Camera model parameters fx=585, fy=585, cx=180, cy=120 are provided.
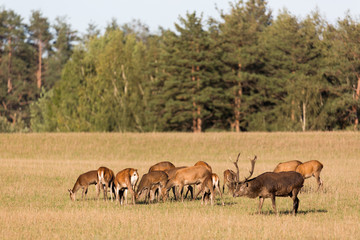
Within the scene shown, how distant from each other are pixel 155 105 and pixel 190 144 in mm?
19195

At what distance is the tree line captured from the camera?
6384 centimetres

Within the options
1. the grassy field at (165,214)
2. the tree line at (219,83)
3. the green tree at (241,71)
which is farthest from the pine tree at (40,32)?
the grassy field at (165,214)

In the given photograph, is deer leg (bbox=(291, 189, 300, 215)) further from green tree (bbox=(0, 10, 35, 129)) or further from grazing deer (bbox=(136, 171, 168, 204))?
green tree (bbox=(0, 10, 35, 129))

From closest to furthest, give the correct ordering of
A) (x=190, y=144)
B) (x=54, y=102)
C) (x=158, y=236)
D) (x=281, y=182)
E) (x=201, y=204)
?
(x=158, y=236), (x=281, y=182), (x=201, y=204), (x=190, y=144), (x=54, y=102)

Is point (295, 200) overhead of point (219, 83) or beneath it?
beneath

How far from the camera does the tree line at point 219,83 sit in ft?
209

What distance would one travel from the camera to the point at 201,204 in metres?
18.2

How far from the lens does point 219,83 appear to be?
68.5m

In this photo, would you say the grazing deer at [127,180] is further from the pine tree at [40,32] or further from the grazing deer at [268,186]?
the pine tree at [40,32]

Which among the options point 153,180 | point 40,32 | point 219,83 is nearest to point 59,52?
point 40,32

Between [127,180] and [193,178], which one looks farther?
[193,178]

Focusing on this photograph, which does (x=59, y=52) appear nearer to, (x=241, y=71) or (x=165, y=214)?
(x=241, y=71)

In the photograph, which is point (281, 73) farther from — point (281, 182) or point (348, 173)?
point (281, 182)

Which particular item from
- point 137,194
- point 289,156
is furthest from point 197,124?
point 137,194
